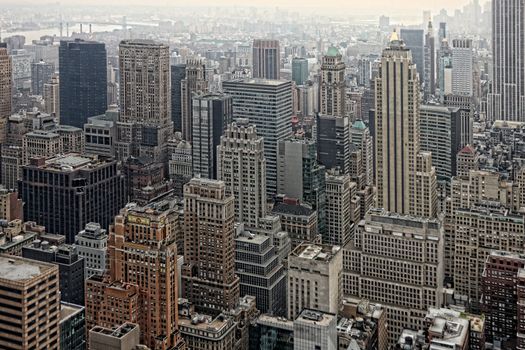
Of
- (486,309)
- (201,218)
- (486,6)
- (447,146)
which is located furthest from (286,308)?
(486,6)

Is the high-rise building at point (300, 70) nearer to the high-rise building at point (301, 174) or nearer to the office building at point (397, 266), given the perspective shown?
the high-rise building at point (301, 174)

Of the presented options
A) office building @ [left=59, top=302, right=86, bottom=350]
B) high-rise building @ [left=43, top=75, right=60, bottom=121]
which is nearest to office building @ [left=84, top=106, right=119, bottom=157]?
high-rise building @ [left=43, top=75, right=60, bottom=121]

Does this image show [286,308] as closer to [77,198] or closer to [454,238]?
[454,238]

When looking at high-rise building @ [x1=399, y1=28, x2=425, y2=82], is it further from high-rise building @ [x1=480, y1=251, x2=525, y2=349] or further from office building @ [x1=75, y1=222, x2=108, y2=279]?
office building @ [x1=75, y1=222, x2=108, y2=279]

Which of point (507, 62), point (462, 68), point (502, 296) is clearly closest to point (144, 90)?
point (462, 68)

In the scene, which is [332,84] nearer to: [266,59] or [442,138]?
[266,59]

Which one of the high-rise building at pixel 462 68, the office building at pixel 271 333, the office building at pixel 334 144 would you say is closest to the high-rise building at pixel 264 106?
the office building at pixel 334 144

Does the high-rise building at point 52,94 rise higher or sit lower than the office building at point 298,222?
higher
